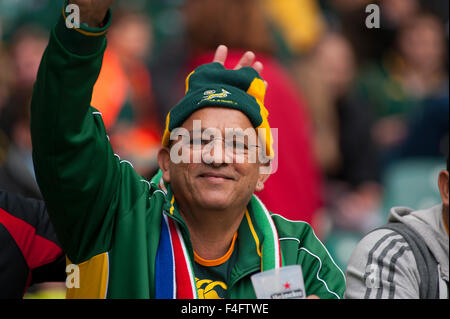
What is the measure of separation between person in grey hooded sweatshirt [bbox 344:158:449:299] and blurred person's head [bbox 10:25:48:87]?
364cm

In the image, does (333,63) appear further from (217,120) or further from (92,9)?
(92,9)

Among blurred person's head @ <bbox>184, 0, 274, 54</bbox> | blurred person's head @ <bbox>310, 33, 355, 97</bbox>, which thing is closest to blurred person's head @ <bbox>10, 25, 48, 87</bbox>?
blurred person's head @ <bbox>184, 0, 274, 54</bbox>

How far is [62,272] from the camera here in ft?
9.52

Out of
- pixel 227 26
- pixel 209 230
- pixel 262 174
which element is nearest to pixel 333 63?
pixel 227 26

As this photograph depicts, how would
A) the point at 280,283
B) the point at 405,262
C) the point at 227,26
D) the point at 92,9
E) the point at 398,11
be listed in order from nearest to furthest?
the point at 92,9
the point at 280,283
the point at 405,262
the point at 227,26
the point at 398,11

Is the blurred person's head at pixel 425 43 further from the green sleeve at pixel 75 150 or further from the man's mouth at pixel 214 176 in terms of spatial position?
the green sleeve at pixel 75 150

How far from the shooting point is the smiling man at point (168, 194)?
2320 mm

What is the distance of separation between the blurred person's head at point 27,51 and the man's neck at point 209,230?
3245 mm

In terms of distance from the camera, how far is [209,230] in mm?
2740

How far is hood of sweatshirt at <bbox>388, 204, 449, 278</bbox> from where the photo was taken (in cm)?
264

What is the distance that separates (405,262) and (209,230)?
2.28 ft

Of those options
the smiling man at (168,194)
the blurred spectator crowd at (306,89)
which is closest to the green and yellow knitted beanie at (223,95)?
the smiling man at (168,194)

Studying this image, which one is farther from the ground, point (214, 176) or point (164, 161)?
point (164, 161)
